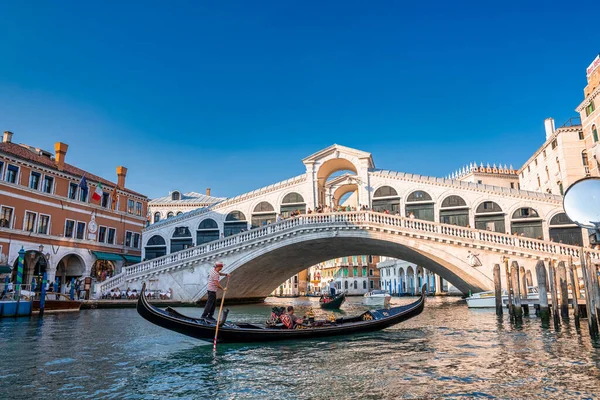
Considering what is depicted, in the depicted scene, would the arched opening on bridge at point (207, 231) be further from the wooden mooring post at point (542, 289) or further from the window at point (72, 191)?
the wooden mooring post at point (542, 289)

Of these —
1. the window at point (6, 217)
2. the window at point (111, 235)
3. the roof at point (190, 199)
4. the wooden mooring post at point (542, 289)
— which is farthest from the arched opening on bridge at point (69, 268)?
the wooden mooring post at point (542, 289)

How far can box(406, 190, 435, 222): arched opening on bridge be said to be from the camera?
75.2ft

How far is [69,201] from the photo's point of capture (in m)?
23.8

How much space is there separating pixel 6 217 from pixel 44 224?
2182 mm

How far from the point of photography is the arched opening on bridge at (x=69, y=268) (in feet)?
82.0

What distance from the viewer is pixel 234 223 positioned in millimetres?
26078

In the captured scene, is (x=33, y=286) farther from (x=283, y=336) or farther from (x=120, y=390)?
(x=120, y=390)

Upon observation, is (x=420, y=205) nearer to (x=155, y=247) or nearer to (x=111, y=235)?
(x=155, y=247)

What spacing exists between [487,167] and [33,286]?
35378 mm

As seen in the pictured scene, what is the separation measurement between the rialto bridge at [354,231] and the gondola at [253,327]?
8.79m

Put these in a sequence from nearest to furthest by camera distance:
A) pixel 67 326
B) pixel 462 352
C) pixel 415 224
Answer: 1. pixel 462 352
2. pixel 67 326
3. pixel 415 224

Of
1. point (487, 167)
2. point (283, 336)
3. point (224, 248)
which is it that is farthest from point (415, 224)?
point (487, 167)

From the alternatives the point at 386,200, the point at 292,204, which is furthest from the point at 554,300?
the point at 292,204

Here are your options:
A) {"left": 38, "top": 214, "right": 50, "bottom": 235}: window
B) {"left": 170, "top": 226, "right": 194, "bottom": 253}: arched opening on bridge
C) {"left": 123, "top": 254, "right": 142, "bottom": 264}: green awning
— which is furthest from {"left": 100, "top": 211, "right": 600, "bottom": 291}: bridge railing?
{"left": 123, "top": 254, "right": 142, "bottom": 264}: green awning
